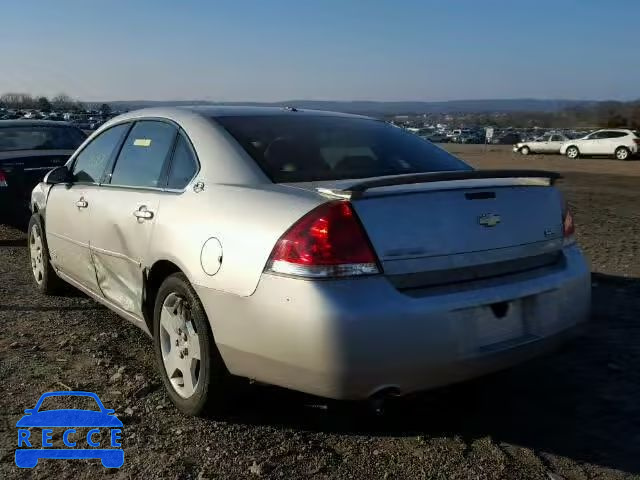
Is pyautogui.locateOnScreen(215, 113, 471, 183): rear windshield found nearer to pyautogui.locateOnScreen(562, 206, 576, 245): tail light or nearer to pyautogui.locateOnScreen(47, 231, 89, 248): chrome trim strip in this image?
pyautogui.locateOnScreen(562, 206, 576, 245): tail light

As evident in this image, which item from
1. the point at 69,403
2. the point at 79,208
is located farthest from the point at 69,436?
the point at 79,208

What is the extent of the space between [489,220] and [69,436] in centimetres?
221

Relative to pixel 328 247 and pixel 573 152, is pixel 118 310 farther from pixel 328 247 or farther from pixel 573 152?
pixel 573 152

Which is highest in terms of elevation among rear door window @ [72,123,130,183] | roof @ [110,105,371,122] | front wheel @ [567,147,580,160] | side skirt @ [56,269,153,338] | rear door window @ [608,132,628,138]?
roof @ [110,105,371,122]

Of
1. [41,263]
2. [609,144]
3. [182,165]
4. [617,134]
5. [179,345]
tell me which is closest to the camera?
[179,345]

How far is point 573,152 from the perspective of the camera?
3378cm

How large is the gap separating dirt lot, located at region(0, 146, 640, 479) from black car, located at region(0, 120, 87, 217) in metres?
3.89

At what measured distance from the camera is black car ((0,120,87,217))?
830cm

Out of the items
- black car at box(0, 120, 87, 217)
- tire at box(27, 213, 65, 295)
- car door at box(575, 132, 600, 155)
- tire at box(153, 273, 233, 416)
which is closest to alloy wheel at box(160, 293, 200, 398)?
tire at box(153, 273, 233, 416)

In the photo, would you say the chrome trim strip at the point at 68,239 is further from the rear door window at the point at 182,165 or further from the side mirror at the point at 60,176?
the rear door window at the point at 182,165

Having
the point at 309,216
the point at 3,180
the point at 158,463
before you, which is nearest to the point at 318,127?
the point at 309,216

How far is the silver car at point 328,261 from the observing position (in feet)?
8.97

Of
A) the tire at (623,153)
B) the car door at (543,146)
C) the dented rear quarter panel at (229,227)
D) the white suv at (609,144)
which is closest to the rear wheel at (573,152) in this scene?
the white suv at (609,144)

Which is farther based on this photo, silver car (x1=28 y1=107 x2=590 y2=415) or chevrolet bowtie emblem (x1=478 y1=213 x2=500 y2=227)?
chevrolet bowtie emblem (x1=478 y1=213 x2=500 y2=227)
